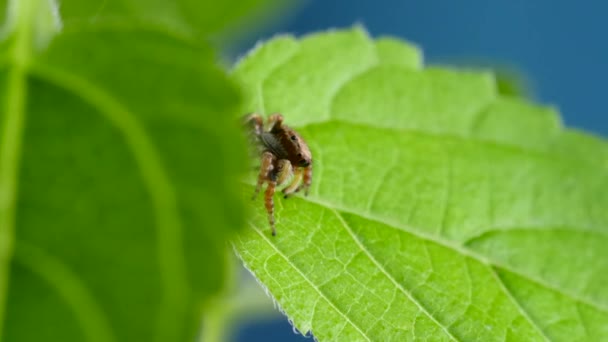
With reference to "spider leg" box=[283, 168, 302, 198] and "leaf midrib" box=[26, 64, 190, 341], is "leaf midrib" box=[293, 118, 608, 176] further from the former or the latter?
"leaf midrib" box=[26, 64, 190, 341]

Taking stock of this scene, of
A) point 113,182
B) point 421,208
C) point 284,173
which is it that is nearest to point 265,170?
point 284,173

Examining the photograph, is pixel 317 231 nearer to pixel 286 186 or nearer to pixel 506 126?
pixel 286 186

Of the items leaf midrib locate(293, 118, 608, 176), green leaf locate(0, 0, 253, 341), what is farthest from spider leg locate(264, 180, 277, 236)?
green leaf locate(0, 0, 253, 341)

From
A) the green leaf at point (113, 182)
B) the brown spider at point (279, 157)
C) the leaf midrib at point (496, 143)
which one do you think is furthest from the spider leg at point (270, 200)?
the green leaf at point (113, 182)

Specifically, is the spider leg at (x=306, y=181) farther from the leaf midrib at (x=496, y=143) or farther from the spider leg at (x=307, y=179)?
the leaf midrib at (x=496, y=143)

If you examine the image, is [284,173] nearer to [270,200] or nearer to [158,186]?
[270,200]
